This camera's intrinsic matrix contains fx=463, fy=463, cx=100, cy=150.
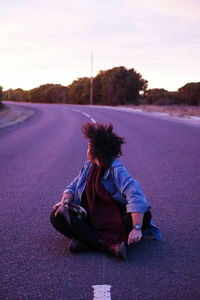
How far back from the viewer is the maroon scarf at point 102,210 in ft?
13.9

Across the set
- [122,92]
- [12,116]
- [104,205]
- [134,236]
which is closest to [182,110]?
[12,116]

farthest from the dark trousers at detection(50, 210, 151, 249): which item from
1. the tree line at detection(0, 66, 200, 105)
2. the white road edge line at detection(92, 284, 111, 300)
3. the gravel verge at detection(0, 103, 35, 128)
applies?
the tree line at detection(0, 66, 200, 105)

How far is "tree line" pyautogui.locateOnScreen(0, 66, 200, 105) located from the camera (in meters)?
49.2

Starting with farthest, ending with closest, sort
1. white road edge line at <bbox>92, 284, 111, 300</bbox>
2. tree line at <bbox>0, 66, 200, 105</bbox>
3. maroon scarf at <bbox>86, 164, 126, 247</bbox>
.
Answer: tree line at <bbox>0, 66, 200, 105</bbox>
maroon scarf at <bbox>86, 164, 126, 247</bbox>
white road edge line at <bbox>92, 284, 111, 300</bbox>

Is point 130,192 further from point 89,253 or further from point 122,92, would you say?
point 122,92

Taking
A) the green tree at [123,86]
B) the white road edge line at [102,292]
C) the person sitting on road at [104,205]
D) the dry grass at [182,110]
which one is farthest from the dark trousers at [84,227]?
the green tree at [123,86]

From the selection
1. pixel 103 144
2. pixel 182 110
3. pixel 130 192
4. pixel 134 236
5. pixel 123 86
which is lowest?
pixel 182 110

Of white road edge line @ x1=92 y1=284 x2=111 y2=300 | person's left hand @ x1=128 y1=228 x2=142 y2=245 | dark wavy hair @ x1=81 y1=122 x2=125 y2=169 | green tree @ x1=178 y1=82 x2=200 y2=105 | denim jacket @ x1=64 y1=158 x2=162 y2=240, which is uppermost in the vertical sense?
dark wavy hair @ x1=81 y1=122 x2=125 y2=169

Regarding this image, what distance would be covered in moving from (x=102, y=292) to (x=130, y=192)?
3.39 ft

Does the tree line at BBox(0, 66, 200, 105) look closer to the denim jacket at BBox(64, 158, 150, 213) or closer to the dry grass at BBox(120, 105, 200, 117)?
the dry grass at BBox(120, 105, 200, 117)

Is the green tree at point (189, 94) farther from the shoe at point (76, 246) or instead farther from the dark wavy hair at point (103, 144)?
the shoe at point (76, 246)

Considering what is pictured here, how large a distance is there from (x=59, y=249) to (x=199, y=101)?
151 ft

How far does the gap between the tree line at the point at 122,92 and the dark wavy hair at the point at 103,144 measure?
40500mm

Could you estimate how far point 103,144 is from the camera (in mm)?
4180
